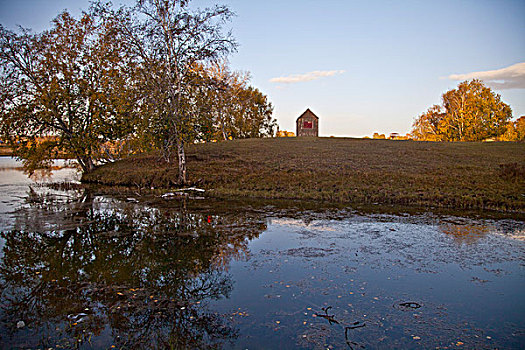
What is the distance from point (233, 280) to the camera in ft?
21.5

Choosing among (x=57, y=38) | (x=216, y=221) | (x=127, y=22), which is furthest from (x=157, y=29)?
(x=216, y=221)

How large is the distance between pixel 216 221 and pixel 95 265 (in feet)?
15.8

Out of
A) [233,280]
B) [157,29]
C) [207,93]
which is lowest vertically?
[233,280]

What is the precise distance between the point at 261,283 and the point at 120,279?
2.63m

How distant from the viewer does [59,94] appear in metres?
23.3

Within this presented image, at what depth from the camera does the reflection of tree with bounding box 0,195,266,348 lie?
4629 mm

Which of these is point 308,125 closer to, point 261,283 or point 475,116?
point 475,116

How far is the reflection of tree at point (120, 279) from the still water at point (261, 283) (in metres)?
0.03

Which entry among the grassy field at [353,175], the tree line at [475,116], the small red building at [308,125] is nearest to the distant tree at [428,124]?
the tree line at [475,116]

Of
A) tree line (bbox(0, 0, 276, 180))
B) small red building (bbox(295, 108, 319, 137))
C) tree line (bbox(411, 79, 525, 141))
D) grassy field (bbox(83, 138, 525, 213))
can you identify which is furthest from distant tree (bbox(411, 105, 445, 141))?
tree line (bbox(0, 0, 276, 180))

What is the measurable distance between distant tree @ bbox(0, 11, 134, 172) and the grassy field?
3178 millimetres

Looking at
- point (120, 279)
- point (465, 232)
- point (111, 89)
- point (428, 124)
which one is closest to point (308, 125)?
point (428, 124)

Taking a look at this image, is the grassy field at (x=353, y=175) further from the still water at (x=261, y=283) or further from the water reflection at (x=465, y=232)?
the still water at (x=261, y=283)

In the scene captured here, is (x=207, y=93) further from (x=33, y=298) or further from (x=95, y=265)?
(x=33, y=298)
